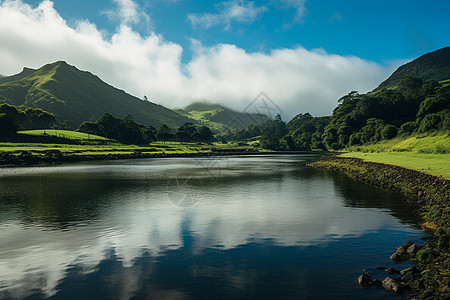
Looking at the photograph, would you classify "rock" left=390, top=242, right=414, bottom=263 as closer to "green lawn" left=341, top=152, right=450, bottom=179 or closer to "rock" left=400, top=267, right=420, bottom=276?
"rock" left=400, top=267, right=420, bottom=276

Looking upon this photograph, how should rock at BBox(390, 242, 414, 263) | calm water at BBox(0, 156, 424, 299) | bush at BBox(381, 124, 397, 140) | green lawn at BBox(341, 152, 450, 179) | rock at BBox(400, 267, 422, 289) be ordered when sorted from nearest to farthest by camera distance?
1. rock at BBox(400, 267, 422, 289)
2. calm water at BBox(0, 156, 424, 299)
3. rock at BBox(390, 242, 414, 263)
4. green lawn at BBox(341, 152, 450, 179)
5. bush at BBox(381, 124, 397, 140)

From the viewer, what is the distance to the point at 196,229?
24.5m

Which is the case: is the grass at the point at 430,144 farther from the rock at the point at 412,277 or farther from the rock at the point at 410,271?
the rock at the point at 412,277

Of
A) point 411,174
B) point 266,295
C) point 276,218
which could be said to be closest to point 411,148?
point 411,174

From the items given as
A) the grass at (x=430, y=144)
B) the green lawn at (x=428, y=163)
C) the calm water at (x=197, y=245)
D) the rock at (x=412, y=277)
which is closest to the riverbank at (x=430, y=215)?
the rock at (x=412, y=277)

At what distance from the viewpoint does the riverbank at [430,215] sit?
13250mm

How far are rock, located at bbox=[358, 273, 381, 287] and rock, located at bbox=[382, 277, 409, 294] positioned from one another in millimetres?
335

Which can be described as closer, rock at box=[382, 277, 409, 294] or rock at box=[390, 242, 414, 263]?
rock at box=[382, 277, 409, 294]

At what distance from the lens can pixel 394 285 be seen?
13.4 meters

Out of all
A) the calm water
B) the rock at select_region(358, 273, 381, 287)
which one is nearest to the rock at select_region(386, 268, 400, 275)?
the calm water

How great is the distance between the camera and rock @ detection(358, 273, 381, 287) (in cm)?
1408

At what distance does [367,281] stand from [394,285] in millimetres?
1170

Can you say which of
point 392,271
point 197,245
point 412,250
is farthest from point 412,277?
point 197,245

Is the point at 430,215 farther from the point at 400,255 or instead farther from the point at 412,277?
the point at 412,277
